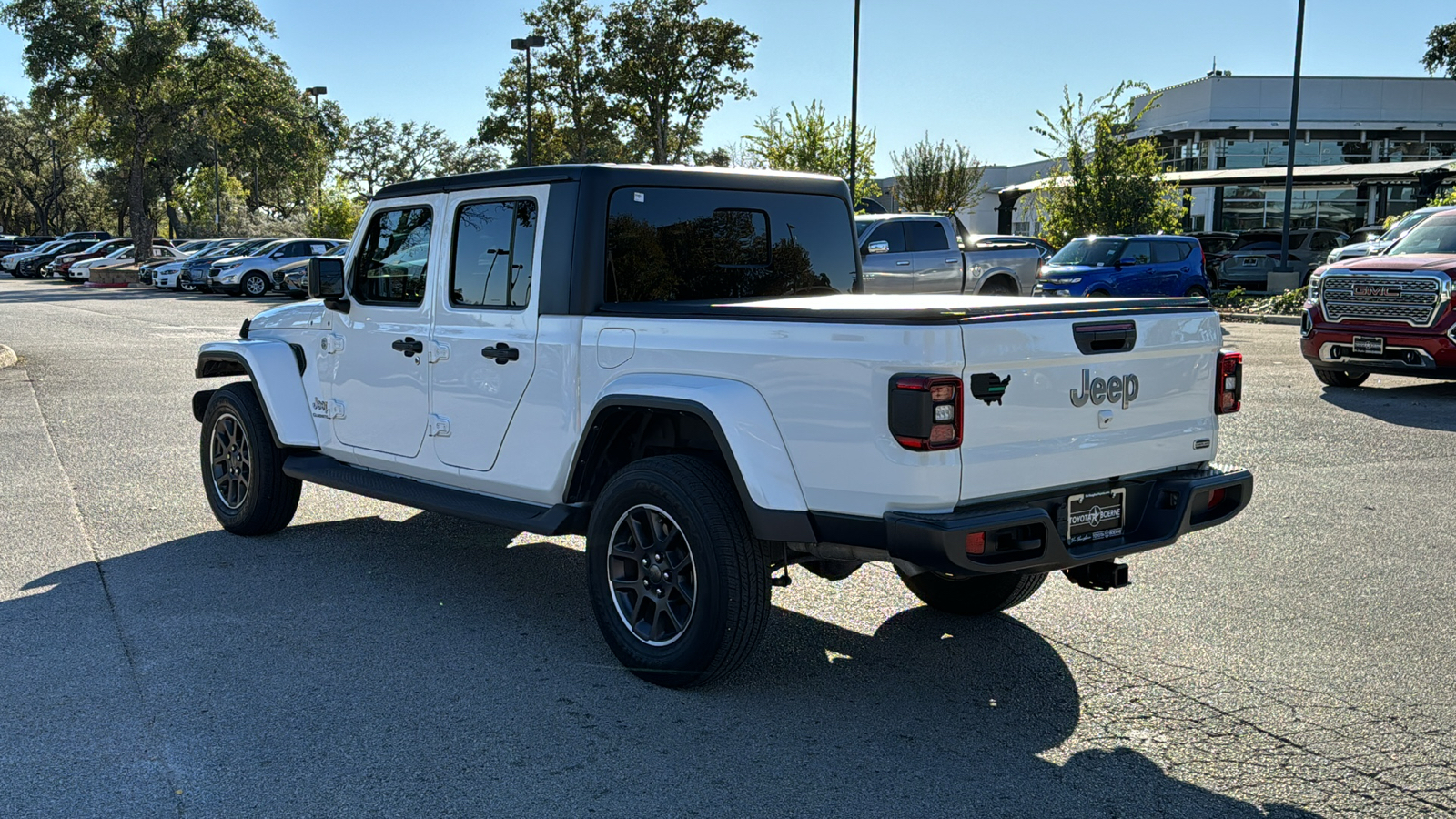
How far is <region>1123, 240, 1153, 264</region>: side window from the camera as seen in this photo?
22.2 meters

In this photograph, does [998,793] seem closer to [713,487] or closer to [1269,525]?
[713,487]

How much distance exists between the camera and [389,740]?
13.4ft

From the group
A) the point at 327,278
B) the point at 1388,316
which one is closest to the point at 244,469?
the point at 327,278

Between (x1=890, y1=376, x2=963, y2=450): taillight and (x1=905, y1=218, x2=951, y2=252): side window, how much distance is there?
1600 centimetres

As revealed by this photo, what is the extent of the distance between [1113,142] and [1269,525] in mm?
26594

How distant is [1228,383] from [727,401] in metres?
2.04

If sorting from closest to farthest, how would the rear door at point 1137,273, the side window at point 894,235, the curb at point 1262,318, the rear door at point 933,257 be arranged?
the side window at point 894,235 → the rear door at point 933,257 → the rear door at point 1137,273 → the curb at point 1262,318

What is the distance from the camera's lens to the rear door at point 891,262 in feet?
62.7

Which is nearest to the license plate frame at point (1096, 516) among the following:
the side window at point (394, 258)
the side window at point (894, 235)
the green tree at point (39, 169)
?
the side window at point (394, 258)

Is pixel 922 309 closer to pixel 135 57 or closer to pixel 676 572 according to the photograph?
pixel 676 572

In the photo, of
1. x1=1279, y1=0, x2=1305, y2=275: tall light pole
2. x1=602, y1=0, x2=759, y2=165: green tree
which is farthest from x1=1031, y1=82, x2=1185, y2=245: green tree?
x1=602, y1=0, x2=759, y2=165: green tree

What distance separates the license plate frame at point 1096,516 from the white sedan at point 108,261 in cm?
4189

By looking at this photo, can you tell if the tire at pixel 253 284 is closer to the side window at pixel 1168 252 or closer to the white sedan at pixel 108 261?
the white sedan at pixel 108 261

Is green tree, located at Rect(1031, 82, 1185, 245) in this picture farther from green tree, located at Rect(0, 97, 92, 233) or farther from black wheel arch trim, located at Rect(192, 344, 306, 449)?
green tree, located at Rect(0, 97, 92, 233)
